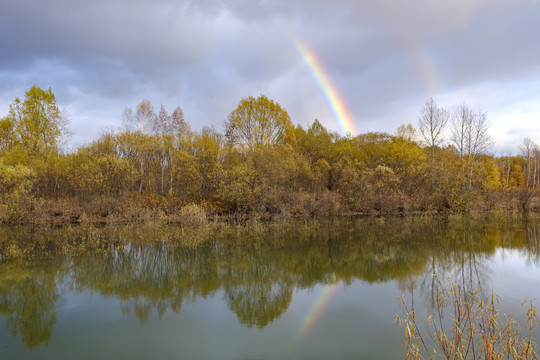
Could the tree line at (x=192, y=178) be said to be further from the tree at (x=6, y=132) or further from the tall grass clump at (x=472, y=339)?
the tall grass clump at (x=472, y=339)

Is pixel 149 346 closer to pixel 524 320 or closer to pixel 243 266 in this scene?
pixel 243 266

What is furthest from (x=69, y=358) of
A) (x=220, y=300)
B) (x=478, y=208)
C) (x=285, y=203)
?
(x=478, y=208)

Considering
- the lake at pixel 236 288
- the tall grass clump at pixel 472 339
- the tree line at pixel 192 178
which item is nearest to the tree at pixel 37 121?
the tree line at pixel 192 178

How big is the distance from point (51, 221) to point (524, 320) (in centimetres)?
2554

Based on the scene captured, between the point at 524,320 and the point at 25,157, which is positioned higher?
the point at 25,157

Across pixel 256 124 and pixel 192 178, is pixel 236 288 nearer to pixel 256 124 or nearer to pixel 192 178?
pixel 192 178

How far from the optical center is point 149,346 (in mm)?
6004

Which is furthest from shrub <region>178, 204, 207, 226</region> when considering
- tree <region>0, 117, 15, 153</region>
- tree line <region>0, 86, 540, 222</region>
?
tree <region>0, 117, 15, 153</region>

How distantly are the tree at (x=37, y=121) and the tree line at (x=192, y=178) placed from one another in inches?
2.8

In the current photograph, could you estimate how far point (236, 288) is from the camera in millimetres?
9352

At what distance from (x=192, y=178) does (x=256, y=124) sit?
9.99m

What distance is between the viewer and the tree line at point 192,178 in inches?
1003

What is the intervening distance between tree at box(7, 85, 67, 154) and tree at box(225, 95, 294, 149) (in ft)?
51.1

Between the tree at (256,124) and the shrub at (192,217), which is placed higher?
A: the tree at (256,124)
